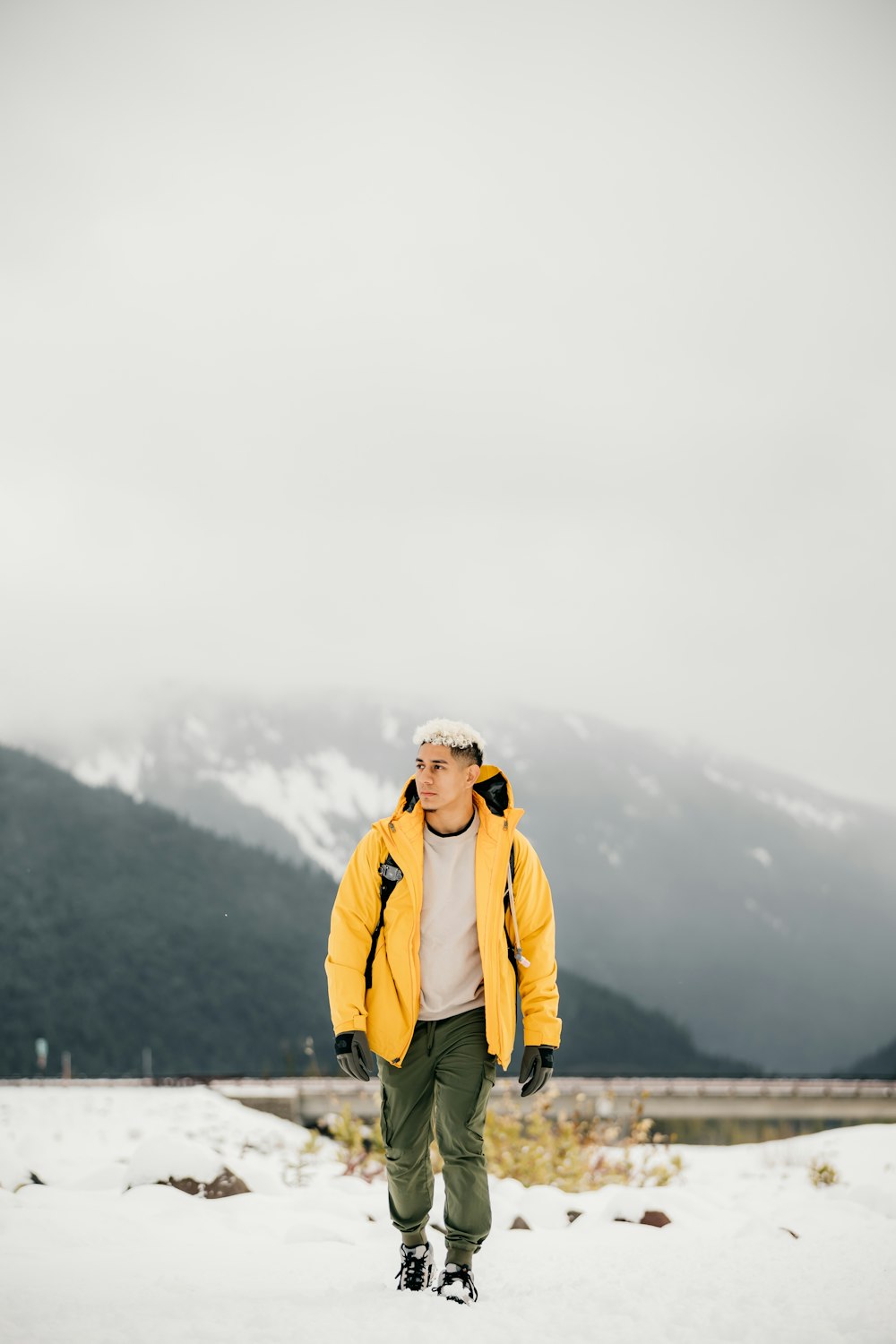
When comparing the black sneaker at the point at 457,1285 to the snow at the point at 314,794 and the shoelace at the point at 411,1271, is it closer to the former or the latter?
the shoelace at the point at 411,1271

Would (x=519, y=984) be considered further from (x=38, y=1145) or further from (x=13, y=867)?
(x=13, y=867)

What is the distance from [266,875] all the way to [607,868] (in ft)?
232

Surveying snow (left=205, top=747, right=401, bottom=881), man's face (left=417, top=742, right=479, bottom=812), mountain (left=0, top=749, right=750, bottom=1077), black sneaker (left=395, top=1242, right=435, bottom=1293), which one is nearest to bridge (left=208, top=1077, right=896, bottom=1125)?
black sneaker (left=395, top=1242, right=435, bottom=1293)

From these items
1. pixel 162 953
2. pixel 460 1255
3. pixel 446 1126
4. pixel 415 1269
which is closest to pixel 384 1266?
pixel 415 1269

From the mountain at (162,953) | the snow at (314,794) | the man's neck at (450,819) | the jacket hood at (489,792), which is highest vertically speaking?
the jacket hood at (489,792)

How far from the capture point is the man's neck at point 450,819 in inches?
185

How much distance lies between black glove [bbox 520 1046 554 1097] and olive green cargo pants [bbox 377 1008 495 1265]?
0.15m

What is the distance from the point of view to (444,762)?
15.2 feet

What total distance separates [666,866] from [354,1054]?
6939 inches

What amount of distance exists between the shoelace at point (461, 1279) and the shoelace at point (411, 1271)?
14 centimetres

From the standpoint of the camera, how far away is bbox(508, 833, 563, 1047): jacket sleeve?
15.1ft

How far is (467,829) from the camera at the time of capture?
470 centimetres

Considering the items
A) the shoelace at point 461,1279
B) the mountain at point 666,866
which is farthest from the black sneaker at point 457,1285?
the mountain at point 666,866

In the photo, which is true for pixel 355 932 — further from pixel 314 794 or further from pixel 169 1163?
pixel 314 794
